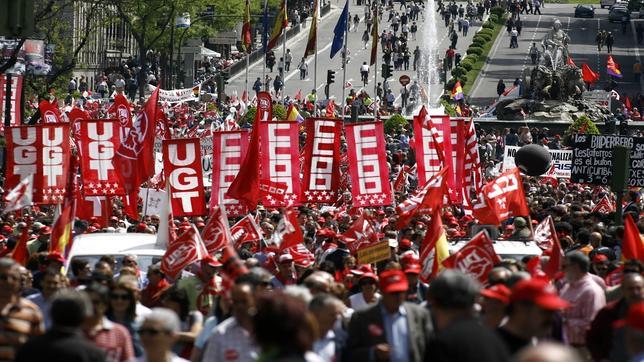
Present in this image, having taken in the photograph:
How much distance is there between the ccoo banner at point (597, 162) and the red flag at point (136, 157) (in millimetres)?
5398

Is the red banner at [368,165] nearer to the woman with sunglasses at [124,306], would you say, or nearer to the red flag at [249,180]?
the red flag at [249,180]

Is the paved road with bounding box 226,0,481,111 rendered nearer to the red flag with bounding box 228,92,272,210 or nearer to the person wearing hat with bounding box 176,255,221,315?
the red flag with bounding box 228,92,272,210

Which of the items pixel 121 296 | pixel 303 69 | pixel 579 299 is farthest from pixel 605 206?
pixel 303 69

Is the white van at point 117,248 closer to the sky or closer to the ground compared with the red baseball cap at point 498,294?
closer to the ground

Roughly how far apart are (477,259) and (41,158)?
9.56 meters

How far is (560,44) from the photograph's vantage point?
6469 centimetres

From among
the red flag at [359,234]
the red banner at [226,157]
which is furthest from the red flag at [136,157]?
the red flag at [359,234]

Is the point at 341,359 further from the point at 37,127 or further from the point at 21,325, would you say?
the point at 37,127

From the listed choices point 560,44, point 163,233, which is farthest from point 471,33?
point 163,233

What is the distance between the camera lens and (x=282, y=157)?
23.6 m

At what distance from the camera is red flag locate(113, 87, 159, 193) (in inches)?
945

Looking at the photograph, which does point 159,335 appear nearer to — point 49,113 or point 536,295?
point 536,295

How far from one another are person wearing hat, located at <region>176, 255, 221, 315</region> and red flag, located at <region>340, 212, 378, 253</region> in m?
5.01

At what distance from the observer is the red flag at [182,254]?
1502 cm
